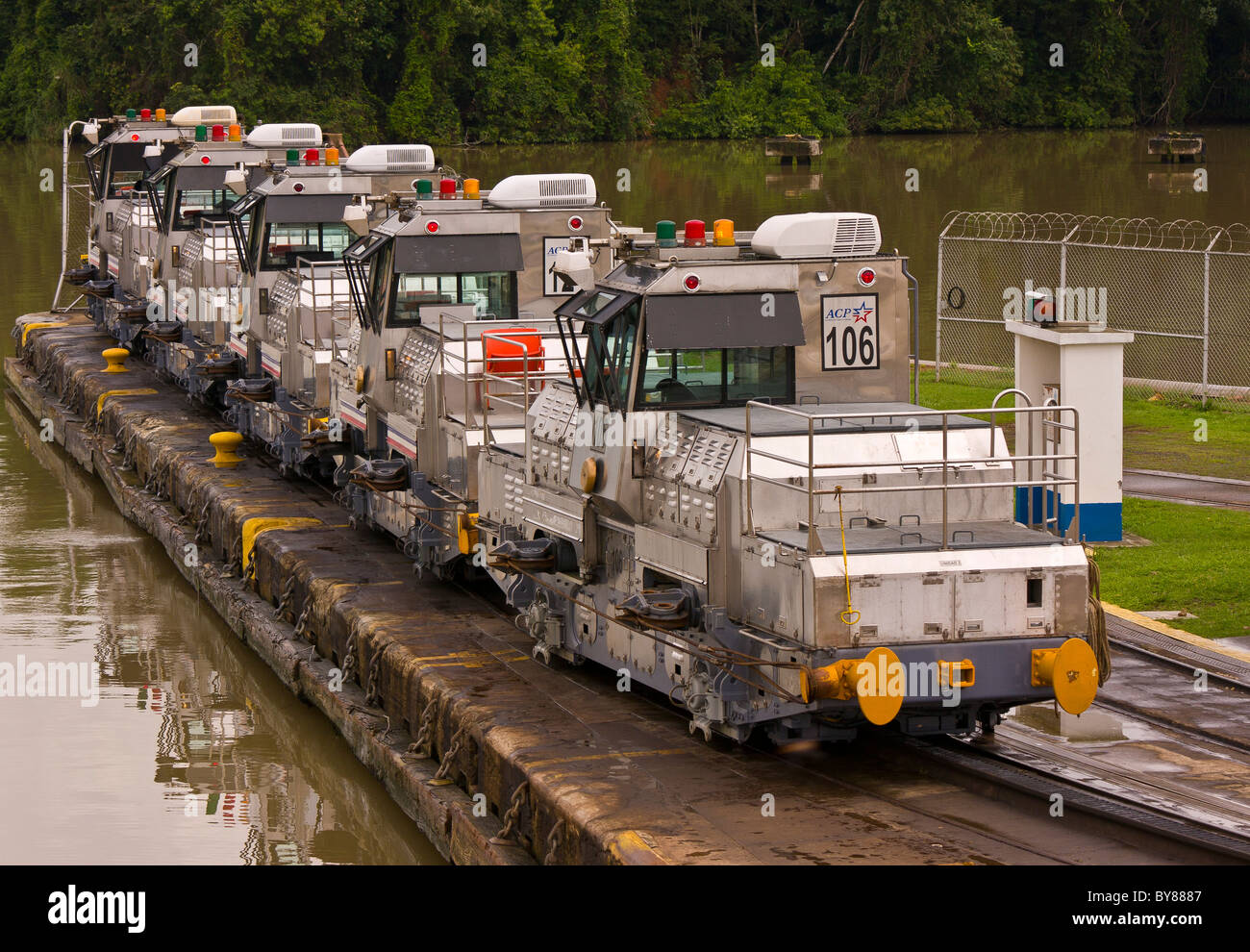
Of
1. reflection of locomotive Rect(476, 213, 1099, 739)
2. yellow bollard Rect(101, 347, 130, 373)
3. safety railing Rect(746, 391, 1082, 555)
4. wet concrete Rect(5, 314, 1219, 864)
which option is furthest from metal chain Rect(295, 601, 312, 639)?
yellow bollard Rect(101, 347, 130, 373)

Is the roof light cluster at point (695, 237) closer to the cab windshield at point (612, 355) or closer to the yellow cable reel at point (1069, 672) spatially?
the cab windshield at point (612, 355)

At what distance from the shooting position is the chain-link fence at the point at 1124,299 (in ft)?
86.9

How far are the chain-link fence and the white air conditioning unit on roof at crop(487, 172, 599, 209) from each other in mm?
4429

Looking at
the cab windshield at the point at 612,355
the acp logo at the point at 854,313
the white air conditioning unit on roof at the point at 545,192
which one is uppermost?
the white air conditioning unit on roof at the point at 545,192

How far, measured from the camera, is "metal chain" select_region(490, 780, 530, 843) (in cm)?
1155

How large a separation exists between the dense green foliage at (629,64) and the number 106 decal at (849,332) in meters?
56.8

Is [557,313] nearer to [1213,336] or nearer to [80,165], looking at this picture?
[1213,336]

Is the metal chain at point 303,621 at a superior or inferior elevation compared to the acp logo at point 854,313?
inferior

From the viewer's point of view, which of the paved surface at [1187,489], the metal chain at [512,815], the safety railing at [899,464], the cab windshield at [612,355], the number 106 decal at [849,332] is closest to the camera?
the safety railing at [899,464]

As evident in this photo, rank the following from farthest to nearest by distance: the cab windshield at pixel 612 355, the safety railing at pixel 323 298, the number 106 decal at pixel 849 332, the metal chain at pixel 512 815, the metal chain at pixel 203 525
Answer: the safety railing at pixel 323 298 → the metal chain at pixel 203 525 → the number 106 decal at pixel 849 332 → the cab windshield at pixel 612 355 → the metal chain at pixel 512 815

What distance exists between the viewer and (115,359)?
98.7ft

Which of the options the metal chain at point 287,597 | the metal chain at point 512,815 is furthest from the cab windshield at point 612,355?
the metal chain at point 287,597

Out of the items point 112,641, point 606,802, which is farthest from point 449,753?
point 112,641

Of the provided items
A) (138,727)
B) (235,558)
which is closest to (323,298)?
(235,558)
